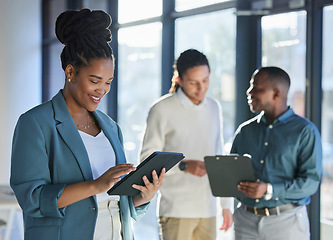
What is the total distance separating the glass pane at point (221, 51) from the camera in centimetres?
439

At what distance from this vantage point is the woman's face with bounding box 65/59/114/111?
1.71 meters

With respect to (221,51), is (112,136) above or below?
below

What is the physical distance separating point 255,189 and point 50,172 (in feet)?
3.68

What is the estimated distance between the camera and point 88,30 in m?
1.74

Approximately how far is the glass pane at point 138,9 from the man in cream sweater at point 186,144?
2519 millimetres

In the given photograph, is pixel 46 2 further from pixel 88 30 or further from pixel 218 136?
pixel 88 30

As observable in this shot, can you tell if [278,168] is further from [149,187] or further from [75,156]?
[75,156]

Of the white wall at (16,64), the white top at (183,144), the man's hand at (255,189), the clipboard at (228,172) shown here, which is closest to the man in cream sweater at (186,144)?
the white top at (183,144)

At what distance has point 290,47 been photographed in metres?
3.88

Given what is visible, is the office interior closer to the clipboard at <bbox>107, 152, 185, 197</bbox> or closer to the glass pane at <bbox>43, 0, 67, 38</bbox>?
the glass pane at <bbox>43, 0, 67, 38</bbox>

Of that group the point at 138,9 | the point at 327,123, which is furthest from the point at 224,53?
the point at 138,9

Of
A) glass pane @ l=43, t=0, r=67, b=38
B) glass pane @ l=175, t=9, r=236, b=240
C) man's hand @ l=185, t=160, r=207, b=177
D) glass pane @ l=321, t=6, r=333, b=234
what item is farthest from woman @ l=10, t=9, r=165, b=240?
glass pane @ l=43, t=0, r=67, b=38

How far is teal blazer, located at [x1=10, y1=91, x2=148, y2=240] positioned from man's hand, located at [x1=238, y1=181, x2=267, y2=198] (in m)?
0.98

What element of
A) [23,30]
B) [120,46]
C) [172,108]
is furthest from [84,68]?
[23,30]
